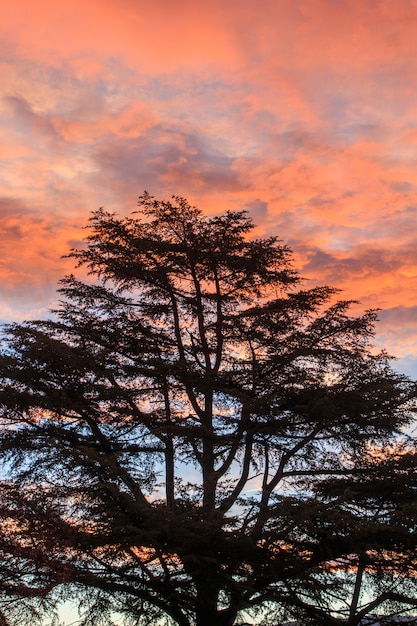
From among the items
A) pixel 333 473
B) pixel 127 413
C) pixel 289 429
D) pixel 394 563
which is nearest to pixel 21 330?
pixel 127 413

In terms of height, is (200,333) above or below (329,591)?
above

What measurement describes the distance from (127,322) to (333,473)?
8055 mm

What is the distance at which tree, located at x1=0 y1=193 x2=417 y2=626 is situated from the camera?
1409cm

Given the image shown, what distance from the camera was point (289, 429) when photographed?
18484mm

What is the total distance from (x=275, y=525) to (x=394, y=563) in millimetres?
3424

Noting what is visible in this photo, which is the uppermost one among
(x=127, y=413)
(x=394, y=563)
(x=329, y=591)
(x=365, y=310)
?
(x=365, y=310)

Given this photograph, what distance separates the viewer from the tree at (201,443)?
555 inches

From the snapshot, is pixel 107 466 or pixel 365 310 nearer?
pixel 107 466

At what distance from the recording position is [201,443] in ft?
60.4

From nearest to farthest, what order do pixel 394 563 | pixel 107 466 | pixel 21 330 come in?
pixel 107 466 → pixel 394 563 → pixel 21 330

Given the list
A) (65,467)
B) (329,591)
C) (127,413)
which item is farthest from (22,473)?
(329,591)

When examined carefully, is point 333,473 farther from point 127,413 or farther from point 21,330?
point 21,330

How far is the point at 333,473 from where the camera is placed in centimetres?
1866

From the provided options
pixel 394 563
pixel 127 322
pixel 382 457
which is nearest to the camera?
pixel 394 563
